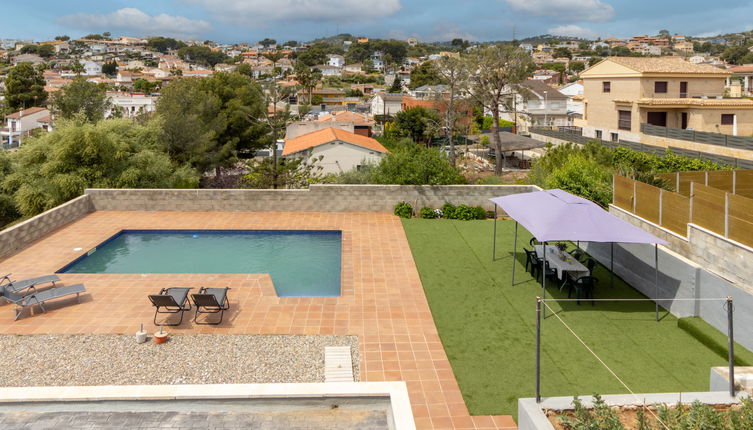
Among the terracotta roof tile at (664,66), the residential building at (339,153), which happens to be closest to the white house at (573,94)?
the terracotta roof tile at (664,66)

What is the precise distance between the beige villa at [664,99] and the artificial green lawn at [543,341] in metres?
30.8

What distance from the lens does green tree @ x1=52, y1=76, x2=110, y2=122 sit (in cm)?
3242

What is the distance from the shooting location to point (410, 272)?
41.9 feet

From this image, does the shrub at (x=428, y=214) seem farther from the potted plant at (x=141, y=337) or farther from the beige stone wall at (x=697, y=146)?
the beige stone wall at (x=697, y=146)

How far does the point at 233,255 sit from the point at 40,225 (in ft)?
19.6

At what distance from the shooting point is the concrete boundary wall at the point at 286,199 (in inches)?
744

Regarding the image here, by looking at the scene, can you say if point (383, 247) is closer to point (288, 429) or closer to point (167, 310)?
point (167, 310)

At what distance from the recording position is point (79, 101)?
107ft

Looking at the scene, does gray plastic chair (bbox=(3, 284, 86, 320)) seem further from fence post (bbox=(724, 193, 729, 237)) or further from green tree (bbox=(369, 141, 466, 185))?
fence post (bbox=(724, 193, 729, 237))

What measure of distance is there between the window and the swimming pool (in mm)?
32120

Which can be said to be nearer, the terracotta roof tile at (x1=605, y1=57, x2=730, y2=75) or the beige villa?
the beige villa

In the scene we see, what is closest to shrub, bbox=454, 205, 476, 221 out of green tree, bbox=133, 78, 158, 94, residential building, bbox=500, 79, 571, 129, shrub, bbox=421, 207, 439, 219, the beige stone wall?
shrub, bbox=421, 207, 439, 219

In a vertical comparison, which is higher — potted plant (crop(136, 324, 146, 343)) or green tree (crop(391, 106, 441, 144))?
green tree (crop(391, 106, 441, 144))

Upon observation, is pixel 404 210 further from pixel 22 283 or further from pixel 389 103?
pixel 389 103
